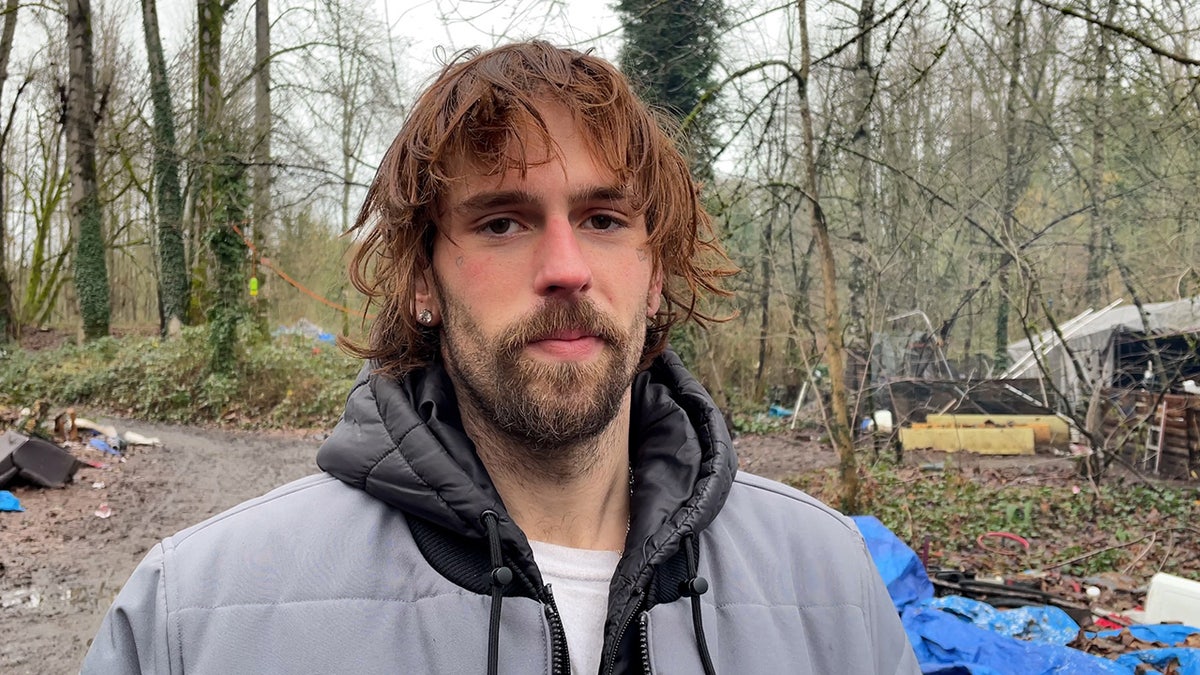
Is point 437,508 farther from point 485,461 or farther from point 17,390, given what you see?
point 17,390

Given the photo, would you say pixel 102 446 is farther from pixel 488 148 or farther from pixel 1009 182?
pixel 1009 182

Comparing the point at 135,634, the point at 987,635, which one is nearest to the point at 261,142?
the point at 987,635

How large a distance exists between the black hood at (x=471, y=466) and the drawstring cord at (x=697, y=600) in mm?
45

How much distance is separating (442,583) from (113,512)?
27.3 ft

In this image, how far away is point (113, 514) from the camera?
8117 mm

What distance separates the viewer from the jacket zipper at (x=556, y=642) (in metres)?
1.29

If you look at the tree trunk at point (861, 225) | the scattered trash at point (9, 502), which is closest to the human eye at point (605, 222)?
the tree trunk at point (861, 225)

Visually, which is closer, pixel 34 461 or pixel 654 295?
pixel 654 295

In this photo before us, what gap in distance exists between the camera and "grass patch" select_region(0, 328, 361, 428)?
46.9 ft

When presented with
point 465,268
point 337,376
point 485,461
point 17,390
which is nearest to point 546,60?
point 465,268

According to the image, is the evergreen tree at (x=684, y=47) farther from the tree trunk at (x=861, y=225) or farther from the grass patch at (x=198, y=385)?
the grass patch at (x=198, y=385)

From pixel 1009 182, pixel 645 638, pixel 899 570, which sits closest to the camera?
pixel 645 638

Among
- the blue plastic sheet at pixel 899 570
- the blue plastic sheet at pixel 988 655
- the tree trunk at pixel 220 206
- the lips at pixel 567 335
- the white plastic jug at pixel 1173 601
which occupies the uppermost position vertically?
the tree trunk at pixel 220 206

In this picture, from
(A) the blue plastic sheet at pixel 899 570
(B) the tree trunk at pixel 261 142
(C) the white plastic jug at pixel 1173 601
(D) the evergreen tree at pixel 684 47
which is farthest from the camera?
(B) the tree trunk at pixel 261 142
